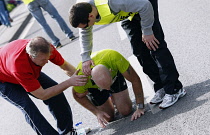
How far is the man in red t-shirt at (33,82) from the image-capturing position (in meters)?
3.75

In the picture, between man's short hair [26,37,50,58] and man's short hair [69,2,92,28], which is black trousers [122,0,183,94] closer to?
man's short hair [69,2,92,28]

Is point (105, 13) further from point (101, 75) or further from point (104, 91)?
point (104, 91)

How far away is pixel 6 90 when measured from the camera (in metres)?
4.07

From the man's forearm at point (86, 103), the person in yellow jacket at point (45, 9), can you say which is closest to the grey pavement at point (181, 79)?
the man's forearm at point (86, 103)

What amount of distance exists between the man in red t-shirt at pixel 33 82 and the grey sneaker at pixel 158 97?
0.81 meters

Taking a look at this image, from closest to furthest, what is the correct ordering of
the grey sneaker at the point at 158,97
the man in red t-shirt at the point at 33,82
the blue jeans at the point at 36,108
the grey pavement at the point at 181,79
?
the grey pavement at the point at 181,79 < the man in red t-shirt at the point at 33,82 < the blue jeans at the point at 36,108 < the grey sneaker at the point at 158,97

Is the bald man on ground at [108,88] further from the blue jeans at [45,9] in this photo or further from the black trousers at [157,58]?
the blue jeans at [45,9]

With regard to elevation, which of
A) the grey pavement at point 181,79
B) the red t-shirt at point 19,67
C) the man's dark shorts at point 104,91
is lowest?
the grey pavement at point 181,79

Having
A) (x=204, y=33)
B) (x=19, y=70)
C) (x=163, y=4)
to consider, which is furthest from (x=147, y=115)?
(x=163, y=4)

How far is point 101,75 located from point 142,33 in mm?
606

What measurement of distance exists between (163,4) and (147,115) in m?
4.91

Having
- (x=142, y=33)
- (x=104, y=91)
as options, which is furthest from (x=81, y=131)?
(x=142, y=33)

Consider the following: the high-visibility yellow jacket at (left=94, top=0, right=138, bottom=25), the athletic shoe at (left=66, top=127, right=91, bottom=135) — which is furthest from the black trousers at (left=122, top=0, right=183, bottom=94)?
the athletic shoe at (left=66, top=127, right=91, bottom=135)

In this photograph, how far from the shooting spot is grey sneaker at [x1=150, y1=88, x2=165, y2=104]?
4.13 metres
